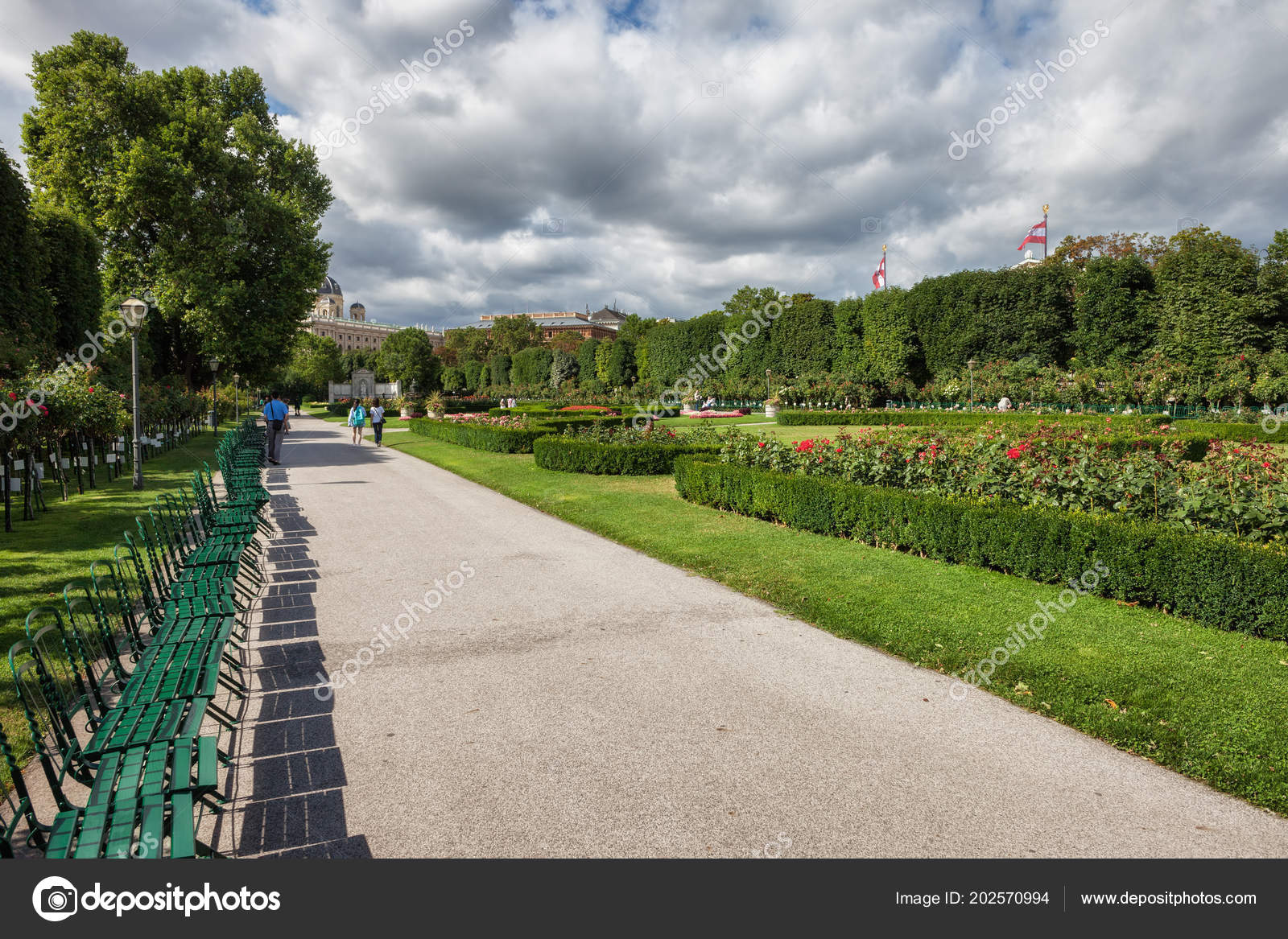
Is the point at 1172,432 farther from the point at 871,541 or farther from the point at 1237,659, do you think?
the point at 1237,659

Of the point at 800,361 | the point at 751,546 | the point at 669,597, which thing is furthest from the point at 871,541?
the point at 800,361

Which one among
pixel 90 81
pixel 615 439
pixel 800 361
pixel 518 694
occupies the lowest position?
pixel 518 694

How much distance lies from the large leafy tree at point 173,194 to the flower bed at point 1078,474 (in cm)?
1830

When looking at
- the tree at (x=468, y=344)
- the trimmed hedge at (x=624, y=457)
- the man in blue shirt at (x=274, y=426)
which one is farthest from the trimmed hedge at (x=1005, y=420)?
the tree at (x=468, y=344)

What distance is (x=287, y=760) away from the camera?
3598 millimetres

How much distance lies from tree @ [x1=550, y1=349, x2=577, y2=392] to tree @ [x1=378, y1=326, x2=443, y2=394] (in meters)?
11.1

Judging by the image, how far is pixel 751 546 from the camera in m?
8.41

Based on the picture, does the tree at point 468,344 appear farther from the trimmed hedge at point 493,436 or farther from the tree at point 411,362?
the trimmed hedge at point 493,436

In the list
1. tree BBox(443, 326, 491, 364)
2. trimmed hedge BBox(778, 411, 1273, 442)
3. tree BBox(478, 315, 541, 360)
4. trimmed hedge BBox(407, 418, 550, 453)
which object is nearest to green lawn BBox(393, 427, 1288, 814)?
trimmed hedge BBox(778, 411, 1273, 442)

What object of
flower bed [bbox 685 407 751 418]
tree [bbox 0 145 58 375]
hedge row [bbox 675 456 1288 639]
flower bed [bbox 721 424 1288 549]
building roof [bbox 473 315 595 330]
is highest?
building roof [bbox 473 315 595 330]

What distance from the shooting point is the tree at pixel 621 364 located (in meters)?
63.3

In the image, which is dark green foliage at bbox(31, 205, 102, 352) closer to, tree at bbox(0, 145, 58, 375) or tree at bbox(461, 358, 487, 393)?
tree at bbox(0, 145, 58, 375)

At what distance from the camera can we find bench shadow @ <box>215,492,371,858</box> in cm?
294
